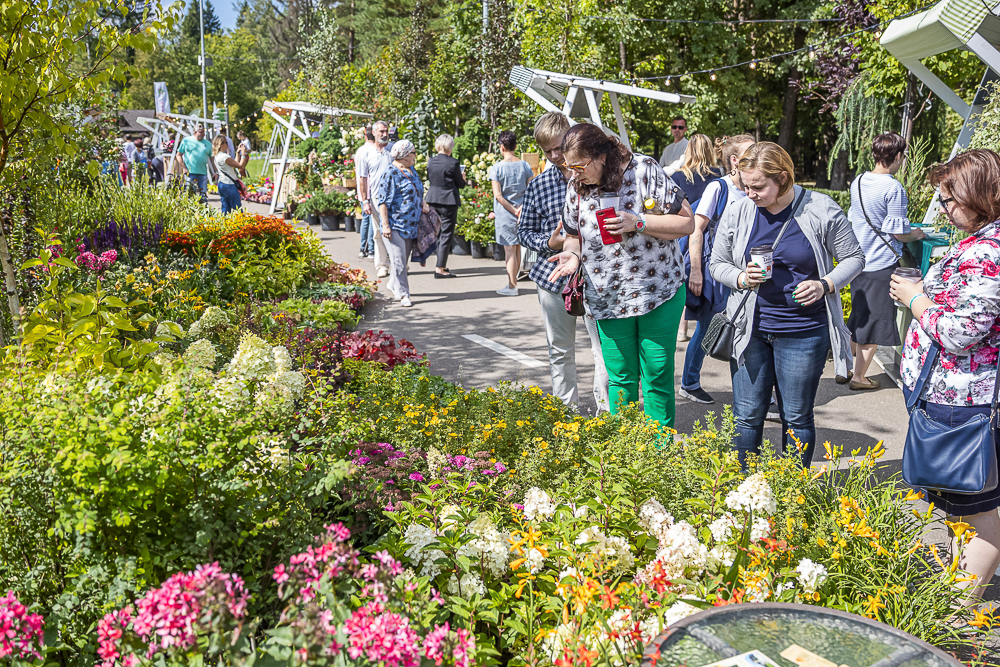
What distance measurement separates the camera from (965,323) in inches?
101

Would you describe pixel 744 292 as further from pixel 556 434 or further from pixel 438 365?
pixel 438 365

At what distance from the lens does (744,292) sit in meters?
3.67

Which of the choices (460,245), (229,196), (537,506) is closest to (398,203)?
(460,245)

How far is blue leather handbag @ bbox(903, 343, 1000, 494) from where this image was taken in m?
2.62

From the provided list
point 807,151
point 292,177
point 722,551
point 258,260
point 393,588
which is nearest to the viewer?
point 393,588

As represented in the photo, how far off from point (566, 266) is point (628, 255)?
1.19 feet

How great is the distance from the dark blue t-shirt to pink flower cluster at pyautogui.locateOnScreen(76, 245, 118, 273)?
515cm

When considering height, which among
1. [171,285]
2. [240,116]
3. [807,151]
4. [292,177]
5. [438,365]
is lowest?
[438,365]

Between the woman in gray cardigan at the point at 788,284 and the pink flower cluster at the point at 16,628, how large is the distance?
2.85 meters

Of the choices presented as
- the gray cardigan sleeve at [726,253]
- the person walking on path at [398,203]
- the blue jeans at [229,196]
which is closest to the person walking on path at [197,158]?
the blue jeans at [229,196]

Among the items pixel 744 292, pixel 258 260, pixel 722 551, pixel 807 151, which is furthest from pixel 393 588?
pixel 807 151

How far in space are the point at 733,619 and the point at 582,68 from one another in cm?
1695

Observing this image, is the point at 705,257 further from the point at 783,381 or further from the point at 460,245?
the point at 460,245

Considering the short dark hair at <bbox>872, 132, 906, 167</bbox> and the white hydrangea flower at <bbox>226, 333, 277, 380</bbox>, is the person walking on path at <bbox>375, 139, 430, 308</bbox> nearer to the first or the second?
the short dark hair at <bbox>872, 132, 906, 167</bbox>
